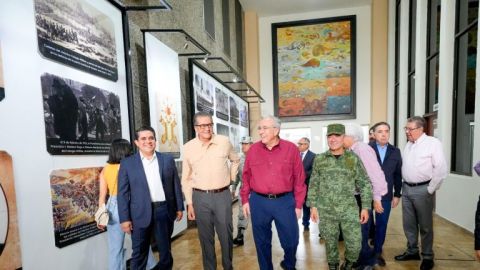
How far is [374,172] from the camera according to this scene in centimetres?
284

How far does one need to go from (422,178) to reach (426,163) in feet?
0.59

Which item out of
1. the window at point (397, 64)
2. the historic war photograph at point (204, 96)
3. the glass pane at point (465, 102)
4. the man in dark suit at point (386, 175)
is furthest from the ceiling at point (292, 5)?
the man in dark suit at point (386, 175)

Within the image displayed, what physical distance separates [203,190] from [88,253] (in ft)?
4.02

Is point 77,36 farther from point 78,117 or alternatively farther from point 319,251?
point 319,251

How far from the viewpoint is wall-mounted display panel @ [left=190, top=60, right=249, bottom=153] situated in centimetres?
529

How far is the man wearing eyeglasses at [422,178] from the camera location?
306 centimetres

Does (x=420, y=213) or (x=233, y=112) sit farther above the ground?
(x=233, y=112)

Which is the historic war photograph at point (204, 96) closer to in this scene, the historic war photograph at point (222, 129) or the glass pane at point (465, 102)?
the historic war photograph at point (222, 129)

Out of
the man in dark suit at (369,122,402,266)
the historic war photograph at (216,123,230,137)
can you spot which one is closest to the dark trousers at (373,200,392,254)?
the man in dark suit at (369,122,402,266)

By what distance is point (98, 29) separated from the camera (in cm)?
296

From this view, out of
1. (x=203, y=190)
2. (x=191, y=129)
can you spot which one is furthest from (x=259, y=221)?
(x=191, y=129)

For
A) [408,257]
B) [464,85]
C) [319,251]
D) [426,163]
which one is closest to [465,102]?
[464,85]

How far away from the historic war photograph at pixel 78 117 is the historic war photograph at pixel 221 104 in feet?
11.5

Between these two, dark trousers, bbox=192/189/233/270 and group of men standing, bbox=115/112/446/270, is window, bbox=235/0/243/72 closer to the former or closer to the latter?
group of men standing, bbox=115/112/446/270
